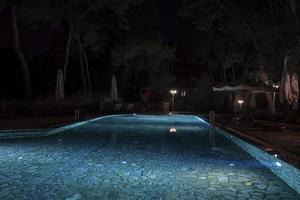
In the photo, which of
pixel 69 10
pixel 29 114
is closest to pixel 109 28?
pixel 69 10

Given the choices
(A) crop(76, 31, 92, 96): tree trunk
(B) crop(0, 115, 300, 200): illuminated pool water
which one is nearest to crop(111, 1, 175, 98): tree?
(A) crop(76, 31, 92, 96): tree trunk

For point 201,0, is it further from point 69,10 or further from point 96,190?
point 96,190

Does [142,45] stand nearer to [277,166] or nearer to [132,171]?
[132,171]

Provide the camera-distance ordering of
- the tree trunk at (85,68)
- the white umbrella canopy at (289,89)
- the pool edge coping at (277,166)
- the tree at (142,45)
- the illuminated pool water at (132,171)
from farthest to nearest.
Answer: the tree at (142,45)
the tree trunk at (85,68)
the white umbrella canopy at (289,89)
the pool edge coping at (277,166)
the illuminated pool water at (132,171)

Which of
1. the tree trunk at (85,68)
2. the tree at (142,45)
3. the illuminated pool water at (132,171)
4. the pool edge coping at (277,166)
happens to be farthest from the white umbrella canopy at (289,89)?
the tree trunk at (85,68)

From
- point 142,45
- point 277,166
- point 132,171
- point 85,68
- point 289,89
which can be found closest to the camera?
point 277,166

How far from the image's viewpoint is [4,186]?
621 centimetres

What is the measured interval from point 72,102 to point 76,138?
14.3m

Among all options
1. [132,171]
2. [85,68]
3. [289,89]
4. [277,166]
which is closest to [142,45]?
[85,68]

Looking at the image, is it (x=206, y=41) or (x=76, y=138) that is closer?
(x=76, y=138)

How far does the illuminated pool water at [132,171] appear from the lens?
608cm

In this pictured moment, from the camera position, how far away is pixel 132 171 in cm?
772

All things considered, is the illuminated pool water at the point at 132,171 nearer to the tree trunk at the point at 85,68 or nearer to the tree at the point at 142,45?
the tree trunk at the point at 85,68

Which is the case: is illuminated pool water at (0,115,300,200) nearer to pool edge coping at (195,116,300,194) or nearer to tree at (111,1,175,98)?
pool edge coping at (195,116,300,194)
